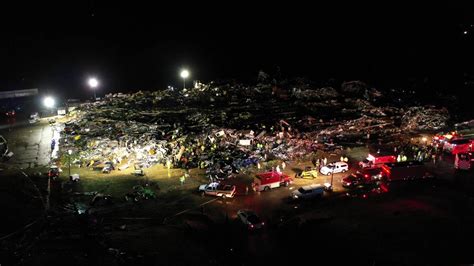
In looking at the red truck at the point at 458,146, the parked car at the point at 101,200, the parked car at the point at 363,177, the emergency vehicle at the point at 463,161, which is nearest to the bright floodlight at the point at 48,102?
the parked car at the point at 101,200

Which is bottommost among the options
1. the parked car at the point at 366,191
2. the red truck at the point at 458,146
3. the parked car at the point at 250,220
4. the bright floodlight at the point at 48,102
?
the parked car at the point at 366,191

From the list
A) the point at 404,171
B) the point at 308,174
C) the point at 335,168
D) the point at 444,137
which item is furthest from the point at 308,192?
the point at 444,137

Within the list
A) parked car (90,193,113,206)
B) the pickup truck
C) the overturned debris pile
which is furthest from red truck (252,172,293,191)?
the overturned debris pile

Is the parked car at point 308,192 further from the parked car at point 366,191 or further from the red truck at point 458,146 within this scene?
the red truck at point 458,146

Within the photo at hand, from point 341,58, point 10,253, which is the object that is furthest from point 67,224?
point 341,58

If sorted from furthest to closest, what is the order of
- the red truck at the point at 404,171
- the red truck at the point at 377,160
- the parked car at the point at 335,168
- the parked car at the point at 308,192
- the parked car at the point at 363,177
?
1. the red truck at the point at 377,160
2. the parked car at the point at 335,168
3. the red truck at the point at 404,171
4. the parked car at the point at 363,177
5. the parked car at the point at 308,192

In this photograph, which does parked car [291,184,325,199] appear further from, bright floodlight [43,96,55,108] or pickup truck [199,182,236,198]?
bright floodlight [43,96,55,108]
